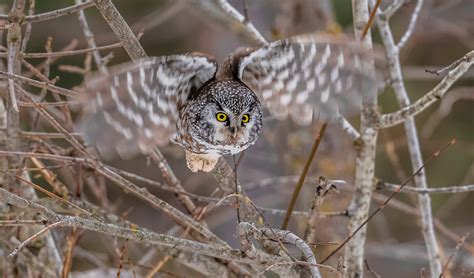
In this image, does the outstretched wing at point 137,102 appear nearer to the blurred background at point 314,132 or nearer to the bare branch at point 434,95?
the bare branch at point 434,95

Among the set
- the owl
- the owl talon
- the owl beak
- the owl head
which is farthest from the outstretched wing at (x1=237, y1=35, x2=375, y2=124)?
the owl talon

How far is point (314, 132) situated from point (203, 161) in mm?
3093

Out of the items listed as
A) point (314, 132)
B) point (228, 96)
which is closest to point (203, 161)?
point (228, 96)

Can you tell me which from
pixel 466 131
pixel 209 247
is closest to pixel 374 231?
pixel 466 131

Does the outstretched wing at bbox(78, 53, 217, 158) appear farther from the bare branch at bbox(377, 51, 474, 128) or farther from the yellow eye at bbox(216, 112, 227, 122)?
the bare branch at bbox(377, 51, 474, 128)

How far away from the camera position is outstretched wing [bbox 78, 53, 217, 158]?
2625 millimetres

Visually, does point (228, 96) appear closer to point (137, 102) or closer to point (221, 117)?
point (221, 117)

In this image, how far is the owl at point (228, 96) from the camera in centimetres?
278

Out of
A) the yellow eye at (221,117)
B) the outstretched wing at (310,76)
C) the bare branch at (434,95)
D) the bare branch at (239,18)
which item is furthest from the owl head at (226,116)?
the bare branch at (434,95)

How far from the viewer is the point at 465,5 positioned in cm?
932

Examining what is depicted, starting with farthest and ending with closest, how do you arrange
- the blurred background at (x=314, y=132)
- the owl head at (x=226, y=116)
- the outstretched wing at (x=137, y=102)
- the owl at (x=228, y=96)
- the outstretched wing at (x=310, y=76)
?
the blurred background at (x=314, y=132)
the owl head at (x=226, y=116)
the outstretched wing at (x=310, y=76)
the owl at (x=228, y=96)
the outstretched wing at (x=137, y=102)

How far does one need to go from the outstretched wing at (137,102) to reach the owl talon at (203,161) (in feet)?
0.58

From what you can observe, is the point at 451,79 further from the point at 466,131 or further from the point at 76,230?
the point at 466,131

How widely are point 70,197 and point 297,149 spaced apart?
3.02 meters
